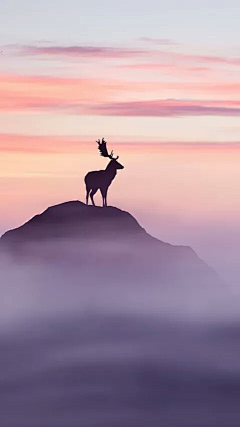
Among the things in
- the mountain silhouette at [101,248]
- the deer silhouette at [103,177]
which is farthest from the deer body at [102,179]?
the mountain silhouette at [101,248]

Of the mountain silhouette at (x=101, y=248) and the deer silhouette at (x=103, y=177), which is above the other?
the deer silhouette at (x=103, y=177)

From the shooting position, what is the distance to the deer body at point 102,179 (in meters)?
78.1

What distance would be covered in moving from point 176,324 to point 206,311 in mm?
5473

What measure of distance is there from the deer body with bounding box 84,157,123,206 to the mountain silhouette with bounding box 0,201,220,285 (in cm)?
427

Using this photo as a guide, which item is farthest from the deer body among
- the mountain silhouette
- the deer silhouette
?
the mountain silhouette

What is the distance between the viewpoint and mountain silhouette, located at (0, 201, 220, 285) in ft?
276

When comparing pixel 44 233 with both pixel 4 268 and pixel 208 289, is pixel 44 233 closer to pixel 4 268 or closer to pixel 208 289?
pixel 4 268

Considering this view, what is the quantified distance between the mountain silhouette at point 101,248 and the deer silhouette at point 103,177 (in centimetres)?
437

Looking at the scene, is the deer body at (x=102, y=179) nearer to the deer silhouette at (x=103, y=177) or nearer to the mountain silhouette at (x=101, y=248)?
the deer silhouette at (x=103, y=177)

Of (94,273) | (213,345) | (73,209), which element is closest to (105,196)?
(73,209)

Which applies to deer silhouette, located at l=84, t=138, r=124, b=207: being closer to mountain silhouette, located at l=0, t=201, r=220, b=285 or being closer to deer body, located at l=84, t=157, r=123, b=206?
deer body, located at l=84, t=157, r=123, b=206

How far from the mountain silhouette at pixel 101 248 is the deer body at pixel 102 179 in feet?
14.0

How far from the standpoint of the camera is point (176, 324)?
109 m

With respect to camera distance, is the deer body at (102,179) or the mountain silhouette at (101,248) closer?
the deer body at (102,179)
